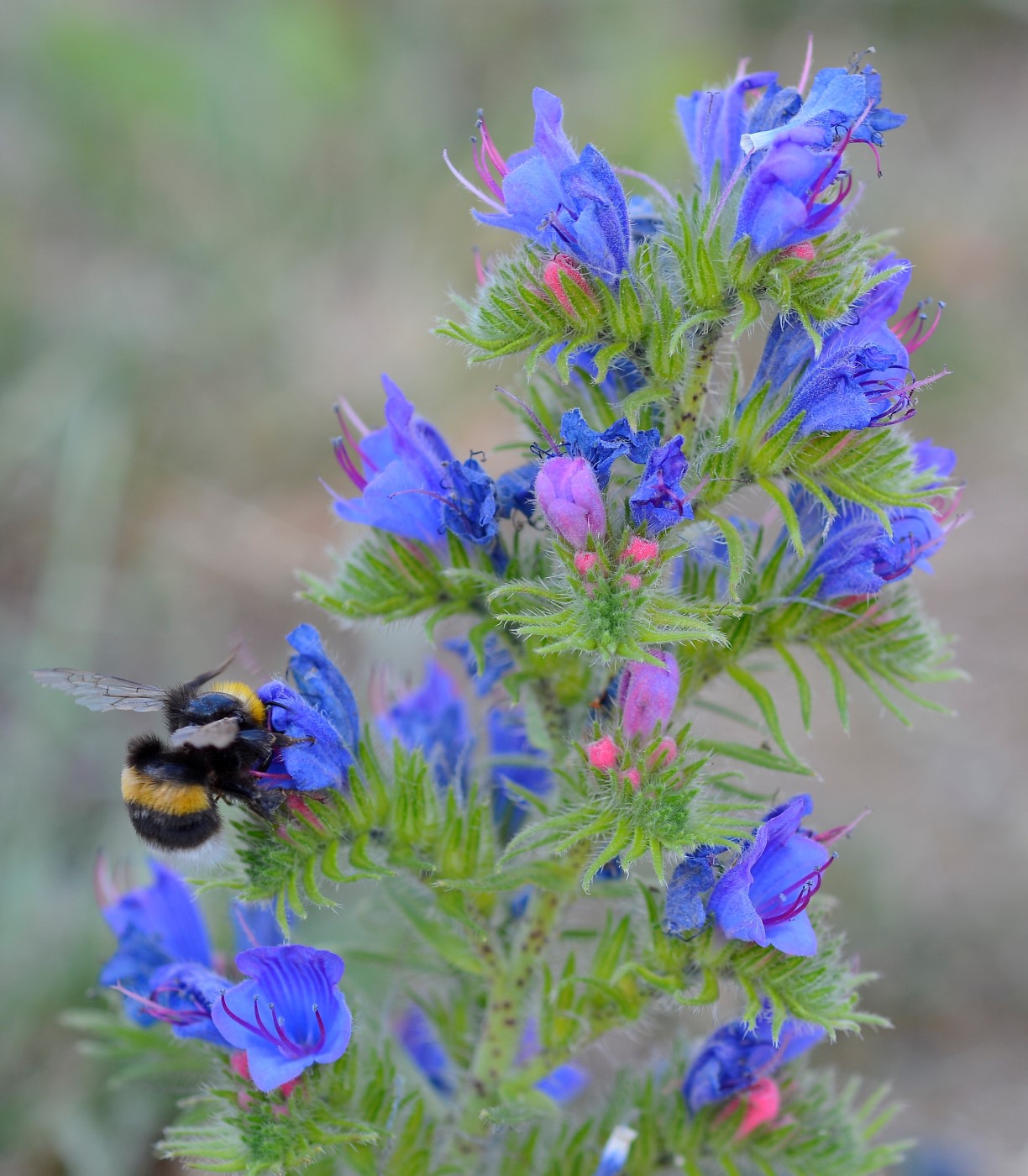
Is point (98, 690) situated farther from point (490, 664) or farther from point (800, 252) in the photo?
point (800, 252)

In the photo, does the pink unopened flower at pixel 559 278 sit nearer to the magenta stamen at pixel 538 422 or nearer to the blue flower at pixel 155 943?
the magenta stamen at pixel 538 422

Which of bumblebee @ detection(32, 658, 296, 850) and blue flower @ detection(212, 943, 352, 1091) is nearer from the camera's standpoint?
blue flower @ detection(212, 943, 352, 1091)

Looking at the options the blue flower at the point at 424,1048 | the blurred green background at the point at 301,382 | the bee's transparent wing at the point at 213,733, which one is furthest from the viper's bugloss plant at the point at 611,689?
the blurred green background at the point at 301,382

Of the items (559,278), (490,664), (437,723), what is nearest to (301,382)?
(437,723)

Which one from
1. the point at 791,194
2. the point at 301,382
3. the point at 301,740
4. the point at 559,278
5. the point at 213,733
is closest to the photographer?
the point at 791,194

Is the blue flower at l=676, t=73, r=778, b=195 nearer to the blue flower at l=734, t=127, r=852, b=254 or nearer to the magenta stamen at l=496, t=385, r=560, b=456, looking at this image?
the blue flower at l=734, t=127, r=852, b=254

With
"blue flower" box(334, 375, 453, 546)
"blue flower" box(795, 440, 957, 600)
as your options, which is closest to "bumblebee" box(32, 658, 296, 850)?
"blue flower" box(334, 375, 453, 546)

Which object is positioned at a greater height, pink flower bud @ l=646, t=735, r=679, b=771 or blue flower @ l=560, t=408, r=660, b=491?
blue flower @ l=560, t=408, r=660, b=491

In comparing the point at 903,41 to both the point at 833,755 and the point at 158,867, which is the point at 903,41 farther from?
the point at 158,867
